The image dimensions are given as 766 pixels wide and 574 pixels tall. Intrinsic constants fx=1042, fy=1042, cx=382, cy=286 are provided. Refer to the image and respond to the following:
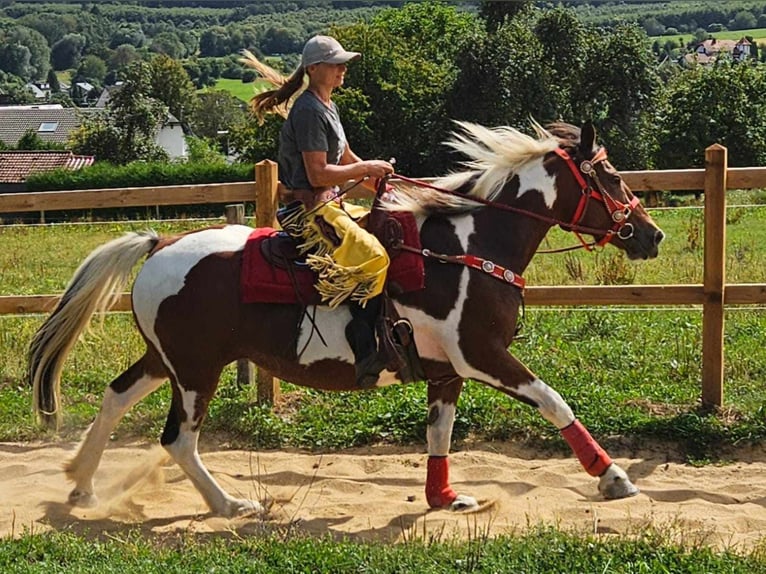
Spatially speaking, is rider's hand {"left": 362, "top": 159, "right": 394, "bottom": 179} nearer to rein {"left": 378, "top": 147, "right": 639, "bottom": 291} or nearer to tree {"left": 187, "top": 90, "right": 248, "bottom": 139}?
rein {"left": 378, "top": 147, "right": 639, "bottom": 291}

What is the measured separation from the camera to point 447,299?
18.7ft

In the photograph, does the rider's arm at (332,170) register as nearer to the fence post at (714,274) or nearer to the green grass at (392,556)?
the green grass at (392,556)

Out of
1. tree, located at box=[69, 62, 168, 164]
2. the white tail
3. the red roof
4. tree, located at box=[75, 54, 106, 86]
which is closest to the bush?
the red roof

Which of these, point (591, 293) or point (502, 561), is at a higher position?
point (591, 293)

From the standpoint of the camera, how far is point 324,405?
7949 millimetres

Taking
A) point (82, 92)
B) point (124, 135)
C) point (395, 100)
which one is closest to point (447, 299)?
point (395, 100)

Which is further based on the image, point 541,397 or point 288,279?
point 288,279

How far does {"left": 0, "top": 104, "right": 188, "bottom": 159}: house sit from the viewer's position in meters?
81.7

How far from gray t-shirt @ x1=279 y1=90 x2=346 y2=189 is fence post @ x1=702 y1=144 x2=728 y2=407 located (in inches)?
117

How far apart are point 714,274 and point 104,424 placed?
4316mm

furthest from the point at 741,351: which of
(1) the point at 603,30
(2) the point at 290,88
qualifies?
(1) the point at 603,30

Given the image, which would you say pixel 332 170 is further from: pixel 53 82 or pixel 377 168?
pixel 53 82

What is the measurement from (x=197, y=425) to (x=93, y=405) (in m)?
2.60

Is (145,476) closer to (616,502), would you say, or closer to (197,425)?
(197,425)
